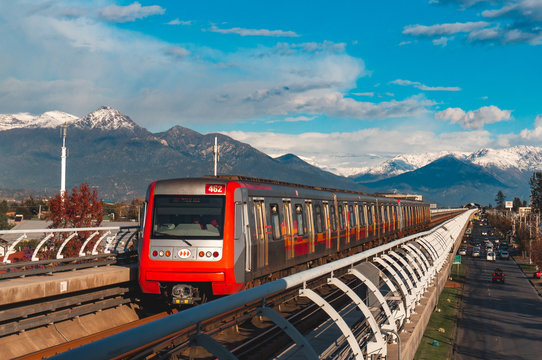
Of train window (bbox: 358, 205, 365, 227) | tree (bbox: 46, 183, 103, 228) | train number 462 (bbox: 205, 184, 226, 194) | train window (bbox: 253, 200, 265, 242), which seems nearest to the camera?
train number 462 (bbox: 205, 184, 226, 194)

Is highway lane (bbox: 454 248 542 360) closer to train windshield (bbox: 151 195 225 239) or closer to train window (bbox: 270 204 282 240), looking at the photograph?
train window (bbox: 270 204 282 240)

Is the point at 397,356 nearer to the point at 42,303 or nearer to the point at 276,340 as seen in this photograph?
the point at 276,340

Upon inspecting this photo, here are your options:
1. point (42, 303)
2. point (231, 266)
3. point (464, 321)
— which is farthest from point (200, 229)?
point (464, 321)

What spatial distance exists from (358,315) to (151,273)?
5810 millimetres

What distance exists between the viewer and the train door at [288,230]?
700 inches

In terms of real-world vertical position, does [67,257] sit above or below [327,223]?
below

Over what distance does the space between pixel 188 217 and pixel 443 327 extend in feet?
136

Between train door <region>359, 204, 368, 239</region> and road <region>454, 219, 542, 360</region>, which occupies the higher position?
train door <region>359, 204, 368, 239</region>

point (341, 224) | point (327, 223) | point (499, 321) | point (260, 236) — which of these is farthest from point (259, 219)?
point (499, 321)

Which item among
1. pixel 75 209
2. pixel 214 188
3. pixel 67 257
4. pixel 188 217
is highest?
pixel 214 188

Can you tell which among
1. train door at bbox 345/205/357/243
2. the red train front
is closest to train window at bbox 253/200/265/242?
the red train front

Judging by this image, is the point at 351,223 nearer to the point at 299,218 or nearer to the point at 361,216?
the point at 361,216

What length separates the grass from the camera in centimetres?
4078

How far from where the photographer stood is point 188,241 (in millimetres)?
14203
